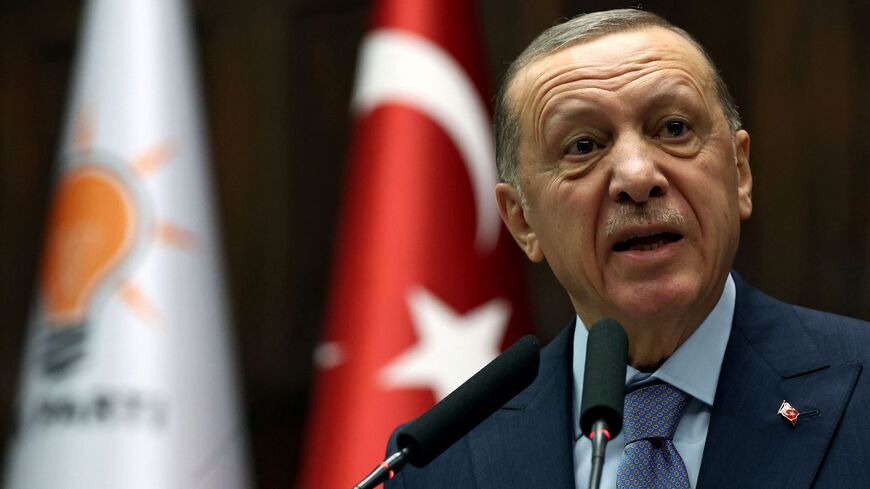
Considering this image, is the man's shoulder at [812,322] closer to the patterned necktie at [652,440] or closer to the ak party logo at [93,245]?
the patterned necktie at [652,440]

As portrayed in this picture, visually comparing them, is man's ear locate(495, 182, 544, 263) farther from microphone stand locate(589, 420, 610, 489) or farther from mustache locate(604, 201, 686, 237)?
microphone stand locate(589, 420, 610, 489)

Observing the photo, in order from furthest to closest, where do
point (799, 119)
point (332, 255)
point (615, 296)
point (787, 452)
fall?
point (332, 255) → point (799, 119) → point (615, 296) → point (787, 452)

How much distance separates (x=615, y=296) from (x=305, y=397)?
8.11ft

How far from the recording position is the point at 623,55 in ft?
5.86

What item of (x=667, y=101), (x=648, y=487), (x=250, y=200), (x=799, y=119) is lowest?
(x=799, y=119)

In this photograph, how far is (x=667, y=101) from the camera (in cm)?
175

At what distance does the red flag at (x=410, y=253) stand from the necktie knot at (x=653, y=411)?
141 cm

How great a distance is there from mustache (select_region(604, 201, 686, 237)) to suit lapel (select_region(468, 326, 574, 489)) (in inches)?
12.4

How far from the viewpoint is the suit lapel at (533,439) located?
1.76 meters

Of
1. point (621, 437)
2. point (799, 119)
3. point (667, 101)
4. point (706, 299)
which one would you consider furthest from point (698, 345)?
point (799, 119)

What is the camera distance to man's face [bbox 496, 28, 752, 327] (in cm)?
169

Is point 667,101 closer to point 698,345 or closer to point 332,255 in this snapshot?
point 698,345

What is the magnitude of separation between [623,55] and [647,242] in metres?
0.29

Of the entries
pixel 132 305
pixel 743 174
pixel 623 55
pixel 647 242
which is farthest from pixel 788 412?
pixel 132 305
